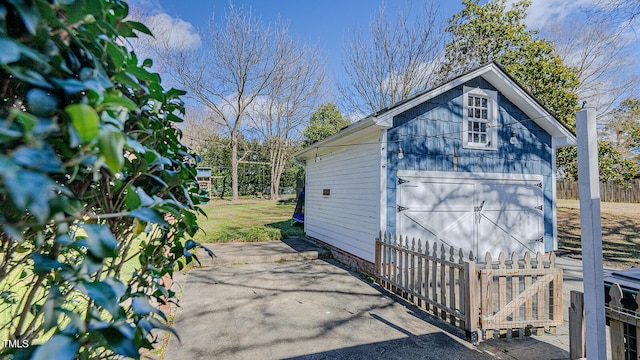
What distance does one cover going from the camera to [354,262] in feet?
20.9

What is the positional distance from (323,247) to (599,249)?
6.35 meters

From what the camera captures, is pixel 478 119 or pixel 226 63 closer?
pixel 478 119

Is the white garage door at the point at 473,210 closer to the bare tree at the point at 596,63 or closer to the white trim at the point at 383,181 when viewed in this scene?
the white trim at the point at 383,181

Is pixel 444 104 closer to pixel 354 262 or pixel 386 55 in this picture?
pixel 354 262

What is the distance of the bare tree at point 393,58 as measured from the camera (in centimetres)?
1338

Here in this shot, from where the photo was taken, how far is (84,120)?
419 millimetres

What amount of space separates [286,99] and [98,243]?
21.6m

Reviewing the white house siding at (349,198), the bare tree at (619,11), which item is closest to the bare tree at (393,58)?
the bare tree at (619,11)

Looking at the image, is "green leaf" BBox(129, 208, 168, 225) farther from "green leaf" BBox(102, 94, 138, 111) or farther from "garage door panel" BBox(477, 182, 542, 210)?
"garage door panel" BBox(477, 182, 542, 210)

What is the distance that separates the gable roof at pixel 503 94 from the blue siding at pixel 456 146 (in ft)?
0.47

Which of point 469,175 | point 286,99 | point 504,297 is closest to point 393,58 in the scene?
point 286,99

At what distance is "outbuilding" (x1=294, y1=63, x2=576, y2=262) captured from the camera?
5758 millimetres

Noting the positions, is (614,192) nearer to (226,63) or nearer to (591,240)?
(591,240)

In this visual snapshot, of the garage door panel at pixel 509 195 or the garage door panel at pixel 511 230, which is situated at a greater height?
the garage door panel at pixel 509 195
